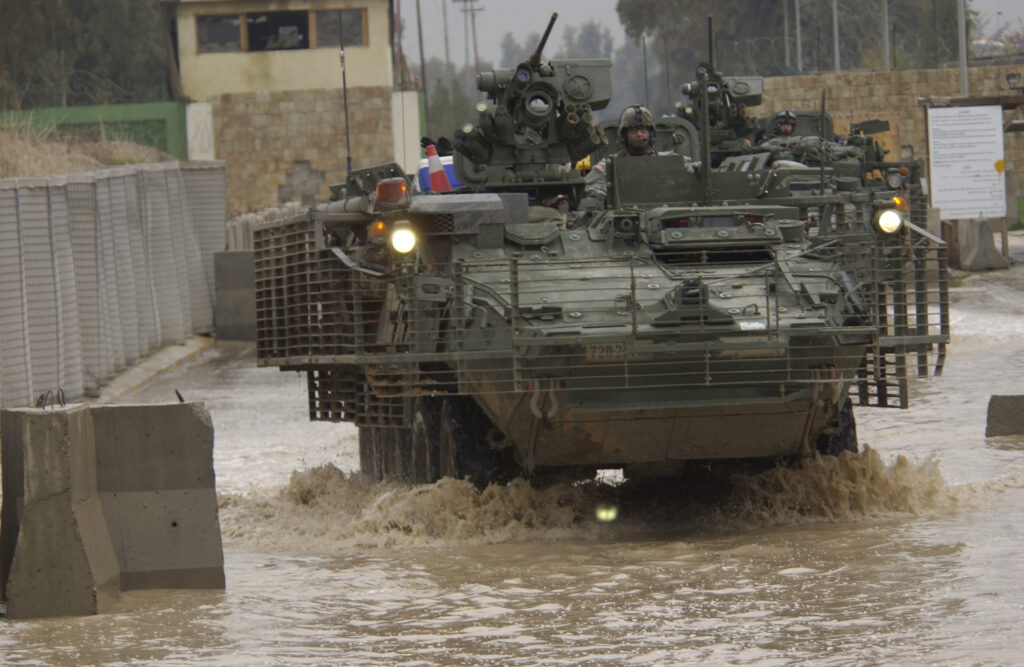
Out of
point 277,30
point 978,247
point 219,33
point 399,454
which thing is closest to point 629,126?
point 399,454

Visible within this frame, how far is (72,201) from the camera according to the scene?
17.6m

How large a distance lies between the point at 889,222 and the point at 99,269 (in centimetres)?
1042

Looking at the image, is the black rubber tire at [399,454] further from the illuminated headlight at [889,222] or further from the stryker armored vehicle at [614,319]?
the illuminated headlight at [889,222]

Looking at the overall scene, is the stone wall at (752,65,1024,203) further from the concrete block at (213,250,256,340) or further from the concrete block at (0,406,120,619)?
the concrete block at (0,406,120,619)

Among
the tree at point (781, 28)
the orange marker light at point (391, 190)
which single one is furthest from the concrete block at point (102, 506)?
the tree at point (781, 28)

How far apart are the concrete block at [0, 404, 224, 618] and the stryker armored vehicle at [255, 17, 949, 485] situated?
5.25 feet

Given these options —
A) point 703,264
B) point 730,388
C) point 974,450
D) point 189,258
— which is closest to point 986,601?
point 730,388

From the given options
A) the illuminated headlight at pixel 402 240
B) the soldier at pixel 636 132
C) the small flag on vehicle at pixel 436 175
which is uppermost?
the soldier at pixel 636 132

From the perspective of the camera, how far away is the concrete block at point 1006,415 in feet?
42.8

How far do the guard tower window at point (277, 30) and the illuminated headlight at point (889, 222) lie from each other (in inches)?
1304

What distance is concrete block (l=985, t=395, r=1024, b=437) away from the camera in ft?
42.8

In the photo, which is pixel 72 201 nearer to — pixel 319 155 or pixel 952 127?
pixel 952 127

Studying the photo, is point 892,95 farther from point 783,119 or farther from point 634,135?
point 634,135

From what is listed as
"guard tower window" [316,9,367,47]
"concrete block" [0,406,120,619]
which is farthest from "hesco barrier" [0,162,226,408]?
"guard tower window" [316,9,367,47]
